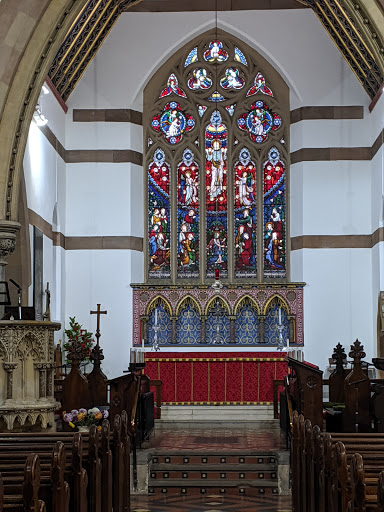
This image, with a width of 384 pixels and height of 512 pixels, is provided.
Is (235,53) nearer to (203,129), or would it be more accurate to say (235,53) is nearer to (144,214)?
(203,129)

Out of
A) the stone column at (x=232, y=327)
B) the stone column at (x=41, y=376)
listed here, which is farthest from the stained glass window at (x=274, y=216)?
the stone column at (x=41, y=376)

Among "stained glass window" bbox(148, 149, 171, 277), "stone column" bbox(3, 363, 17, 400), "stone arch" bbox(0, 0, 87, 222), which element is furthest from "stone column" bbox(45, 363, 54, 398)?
"stained glass window" bbox(148, 149, 171, 277)

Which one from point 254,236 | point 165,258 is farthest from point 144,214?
point 254,236

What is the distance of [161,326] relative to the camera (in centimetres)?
1869

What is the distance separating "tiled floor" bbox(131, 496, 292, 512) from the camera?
9711 millimetres

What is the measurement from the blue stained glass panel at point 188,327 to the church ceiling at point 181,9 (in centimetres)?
479

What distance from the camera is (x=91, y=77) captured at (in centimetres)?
1884

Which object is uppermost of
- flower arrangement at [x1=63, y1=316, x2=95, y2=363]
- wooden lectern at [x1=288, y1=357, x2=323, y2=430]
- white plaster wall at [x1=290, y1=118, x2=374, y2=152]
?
white plaster wall at [x1=290, y1=118, x2=374, y2=152]

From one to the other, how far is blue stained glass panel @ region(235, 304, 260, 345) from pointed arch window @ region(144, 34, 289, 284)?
753 mm

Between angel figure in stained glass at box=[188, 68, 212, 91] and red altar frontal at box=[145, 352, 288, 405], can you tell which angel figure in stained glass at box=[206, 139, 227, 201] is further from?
Result: red altar frontal at box=[145, 352, 288, 405]

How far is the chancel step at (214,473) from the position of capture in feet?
36.0

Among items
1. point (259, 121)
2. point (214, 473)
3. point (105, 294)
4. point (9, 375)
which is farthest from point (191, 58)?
point (9, 375)

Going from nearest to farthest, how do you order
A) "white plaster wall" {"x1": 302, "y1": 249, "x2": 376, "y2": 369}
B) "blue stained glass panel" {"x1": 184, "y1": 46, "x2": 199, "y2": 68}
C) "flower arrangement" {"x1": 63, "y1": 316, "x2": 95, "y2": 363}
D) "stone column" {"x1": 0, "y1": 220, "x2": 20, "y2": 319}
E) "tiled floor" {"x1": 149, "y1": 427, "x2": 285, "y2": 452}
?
"stone column" {"x1": 0, "y1": 220, "x2": 20, "y2": 319} < "tiled floor" {"x1": 149, "y1": 427, "x2": 285, "y2": 452} < "flower arrangement" {"x1": 63, "y1": 316, "x2": 95, "y2": 363} < "white plaster wall" {"x1": 302, "y1": 249, "x2": 376, "y2": 369} < "blue stained glass panel" {"x1": 184, "y1": 46, "x2": 199, "y2": 68}

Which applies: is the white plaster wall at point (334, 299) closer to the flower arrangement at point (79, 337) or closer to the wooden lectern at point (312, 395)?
the flower arrangement at point (79, 337)
